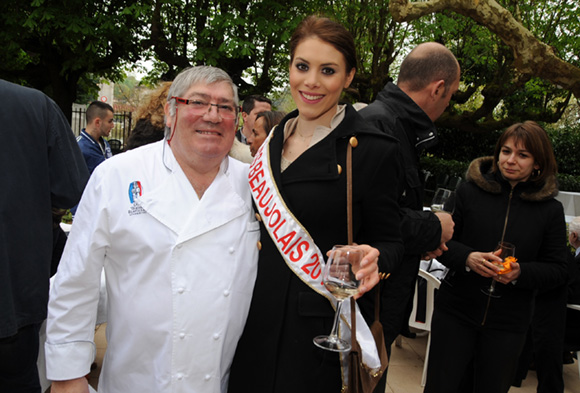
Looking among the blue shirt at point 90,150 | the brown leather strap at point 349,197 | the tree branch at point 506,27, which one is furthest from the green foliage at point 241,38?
the brown leather strap at point 349,197

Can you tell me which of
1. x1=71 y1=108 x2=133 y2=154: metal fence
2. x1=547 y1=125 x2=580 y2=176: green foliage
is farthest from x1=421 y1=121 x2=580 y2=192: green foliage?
x1=71 y1=108 x2=133 y2=154: metal fence

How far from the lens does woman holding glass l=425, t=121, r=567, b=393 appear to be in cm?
286

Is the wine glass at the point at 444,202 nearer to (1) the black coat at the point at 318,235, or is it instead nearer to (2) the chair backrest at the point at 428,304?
(1) the black coat at the point at 318,235

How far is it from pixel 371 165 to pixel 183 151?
0.77 meters

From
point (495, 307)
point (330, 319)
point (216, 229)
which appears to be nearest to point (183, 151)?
point (216, 229)

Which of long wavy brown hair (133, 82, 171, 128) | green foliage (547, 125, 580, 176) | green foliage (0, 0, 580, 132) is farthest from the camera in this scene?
green foliage (547, 125, 580, 176)

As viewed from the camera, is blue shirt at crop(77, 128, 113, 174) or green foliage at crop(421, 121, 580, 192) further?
green foliage at crop(421, 121, 580, 192)

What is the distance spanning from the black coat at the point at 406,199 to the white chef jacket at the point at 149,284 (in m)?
0.72

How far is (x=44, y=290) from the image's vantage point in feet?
7.93

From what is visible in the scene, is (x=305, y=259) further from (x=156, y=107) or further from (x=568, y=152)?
(x=568, y=152)

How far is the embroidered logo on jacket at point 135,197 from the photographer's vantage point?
5.90ft

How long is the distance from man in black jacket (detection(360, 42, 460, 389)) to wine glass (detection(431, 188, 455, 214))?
633mm

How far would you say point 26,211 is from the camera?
7.60 feet

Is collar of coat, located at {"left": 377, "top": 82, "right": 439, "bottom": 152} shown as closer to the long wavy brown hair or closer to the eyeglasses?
the eyeglasses
